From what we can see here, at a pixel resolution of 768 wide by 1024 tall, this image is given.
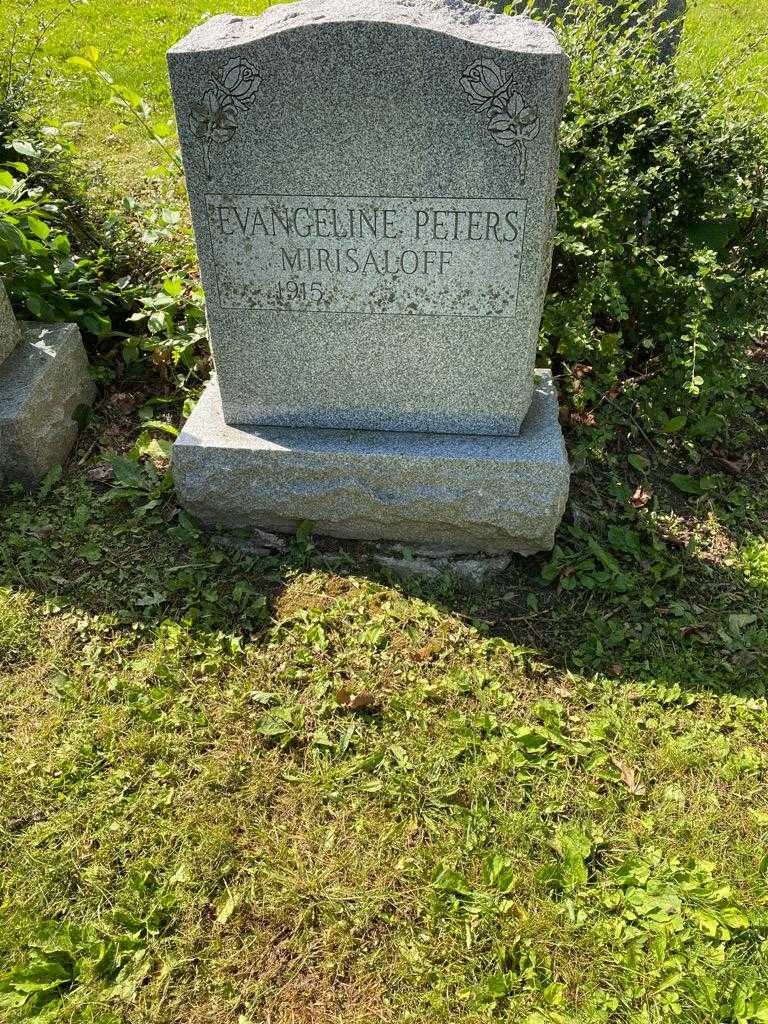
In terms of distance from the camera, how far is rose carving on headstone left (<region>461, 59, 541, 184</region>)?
2201 mm

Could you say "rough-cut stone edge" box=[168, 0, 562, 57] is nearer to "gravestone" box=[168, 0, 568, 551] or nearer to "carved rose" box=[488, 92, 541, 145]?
"gravestone" box=[168, 0, 568, 551]

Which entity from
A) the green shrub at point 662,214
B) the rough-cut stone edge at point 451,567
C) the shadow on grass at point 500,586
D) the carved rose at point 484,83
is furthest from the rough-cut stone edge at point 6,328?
the green shrub at point 662,214

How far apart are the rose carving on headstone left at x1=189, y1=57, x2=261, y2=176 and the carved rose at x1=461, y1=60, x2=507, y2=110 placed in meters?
0.62

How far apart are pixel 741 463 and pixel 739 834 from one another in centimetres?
185

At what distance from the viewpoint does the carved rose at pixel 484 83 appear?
86.2 inches

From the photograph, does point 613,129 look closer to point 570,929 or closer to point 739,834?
point 739,834

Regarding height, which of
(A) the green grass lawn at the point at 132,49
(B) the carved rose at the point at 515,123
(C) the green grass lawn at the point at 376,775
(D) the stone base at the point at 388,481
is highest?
(B) the carved rose at the point at 515,123

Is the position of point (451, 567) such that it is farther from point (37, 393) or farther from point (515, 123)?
point (37, 393)

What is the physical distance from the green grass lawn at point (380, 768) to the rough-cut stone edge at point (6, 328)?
54 centimetres

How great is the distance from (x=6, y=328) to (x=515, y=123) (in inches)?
88.3

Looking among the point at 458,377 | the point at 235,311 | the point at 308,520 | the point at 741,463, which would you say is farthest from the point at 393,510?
the point at 741,463

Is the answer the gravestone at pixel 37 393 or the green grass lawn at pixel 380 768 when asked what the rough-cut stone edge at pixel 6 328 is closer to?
the gravestone at pixel 37 393

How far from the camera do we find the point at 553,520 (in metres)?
2.88

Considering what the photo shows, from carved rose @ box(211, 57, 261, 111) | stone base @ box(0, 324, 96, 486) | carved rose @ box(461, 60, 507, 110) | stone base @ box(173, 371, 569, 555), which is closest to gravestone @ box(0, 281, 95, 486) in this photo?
stone base @ box(0, 324, 96, 486)
